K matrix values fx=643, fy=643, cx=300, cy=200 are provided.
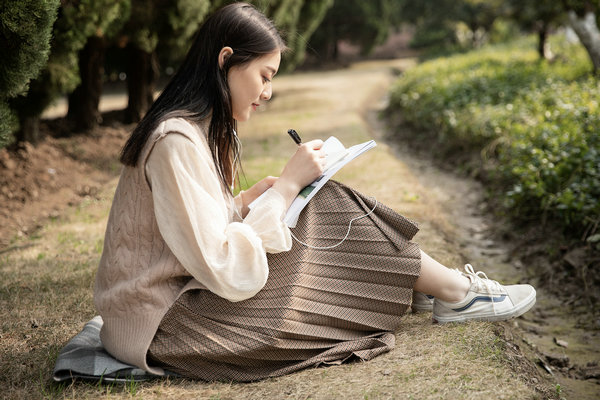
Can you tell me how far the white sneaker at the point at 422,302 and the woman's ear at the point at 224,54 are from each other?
1326 millimetres

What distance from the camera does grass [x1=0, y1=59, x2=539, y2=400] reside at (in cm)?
226

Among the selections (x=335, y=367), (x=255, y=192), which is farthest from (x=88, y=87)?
(x=335, y=367)

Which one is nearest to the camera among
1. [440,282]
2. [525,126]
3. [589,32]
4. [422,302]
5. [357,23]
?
[440,282]

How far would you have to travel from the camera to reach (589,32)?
28.9ft

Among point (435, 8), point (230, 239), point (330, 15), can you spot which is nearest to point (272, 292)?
point (230, 239)

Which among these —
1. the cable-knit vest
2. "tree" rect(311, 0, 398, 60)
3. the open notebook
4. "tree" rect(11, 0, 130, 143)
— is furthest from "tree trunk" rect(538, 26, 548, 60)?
the cable-knit vest

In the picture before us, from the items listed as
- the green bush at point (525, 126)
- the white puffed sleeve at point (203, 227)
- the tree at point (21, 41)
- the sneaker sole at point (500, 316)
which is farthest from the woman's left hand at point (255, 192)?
the green bush at point (525, 126)

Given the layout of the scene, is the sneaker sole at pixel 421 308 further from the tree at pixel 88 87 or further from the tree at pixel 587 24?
the tree at pixel 587 24

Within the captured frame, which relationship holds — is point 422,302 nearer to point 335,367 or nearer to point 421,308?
point 421,308

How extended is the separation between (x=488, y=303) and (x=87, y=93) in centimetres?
643

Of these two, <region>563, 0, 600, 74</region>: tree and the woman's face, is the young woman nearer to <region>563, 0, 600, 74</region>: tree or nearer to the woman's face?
the woman's face

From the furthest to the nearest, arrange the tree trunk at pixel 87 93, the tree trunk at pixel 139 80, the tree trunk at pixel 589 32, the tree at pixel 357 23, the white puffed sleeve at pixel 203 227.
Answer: the tree at pixel 357 23
the tree trunk at pixel 589 32
the tree trunk at pixel 139 80
the tree trunk at pixel 87 93
the white puffed sleeve at pixel 203 227

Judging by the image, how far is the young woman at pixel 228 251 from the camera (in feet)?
7.09

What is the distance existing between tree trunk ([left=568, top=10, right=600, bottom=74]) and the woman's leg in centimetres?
719
